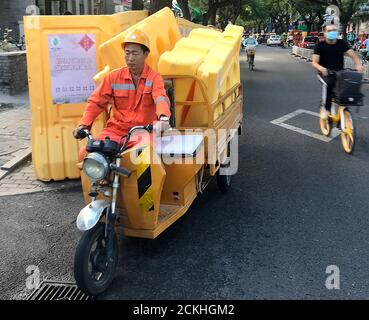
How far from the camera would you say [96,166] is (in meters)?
3.34

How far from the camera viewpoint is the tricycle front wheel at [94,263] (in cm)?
324

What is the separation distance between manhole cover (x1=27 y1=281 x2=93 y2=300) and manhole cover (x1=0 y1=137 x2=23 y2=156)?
386 cm

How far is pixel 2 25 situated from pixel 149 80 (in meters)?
20.5

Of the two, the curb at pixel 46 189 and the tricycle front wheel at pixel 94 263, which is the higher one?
the tricycle front wheel at pixel 94 263

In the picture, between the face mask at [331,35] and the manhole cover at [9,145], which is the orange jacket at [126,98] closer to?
the manhole cover at [9,145]

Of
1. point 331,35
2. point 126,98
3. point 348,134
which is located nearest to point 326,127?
point 348,134

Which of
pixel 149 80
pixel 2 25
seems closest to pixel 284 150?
pixel 149 80

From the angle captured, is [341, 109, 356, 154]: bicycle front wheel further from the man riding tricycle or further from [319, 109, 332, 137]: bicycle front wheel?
the man riding tricycle

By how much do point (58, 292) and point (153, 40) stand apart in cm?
277

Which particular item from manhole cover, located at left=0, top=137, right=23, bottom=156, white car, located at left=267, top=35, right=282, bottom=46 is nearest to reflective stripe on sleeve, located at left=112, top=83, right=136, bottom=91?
manhole cover, located at left=0, top=137, right=23, bottom=156

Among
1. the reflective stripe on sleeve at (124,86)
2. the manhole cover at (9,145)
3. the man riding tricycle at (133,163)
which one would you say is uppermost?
the reflective stripe on sleeve at (124,86)

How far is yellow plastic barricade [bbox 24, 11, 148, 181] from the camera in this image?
5.66 meters

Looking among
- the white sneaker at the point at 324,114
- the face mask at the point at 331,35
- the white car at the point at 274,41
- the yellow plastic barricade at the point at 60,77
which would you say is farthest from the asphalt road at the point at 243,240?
the white car at the point at 274,41

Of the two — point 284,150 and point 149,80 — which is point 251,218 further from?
point 284,150
